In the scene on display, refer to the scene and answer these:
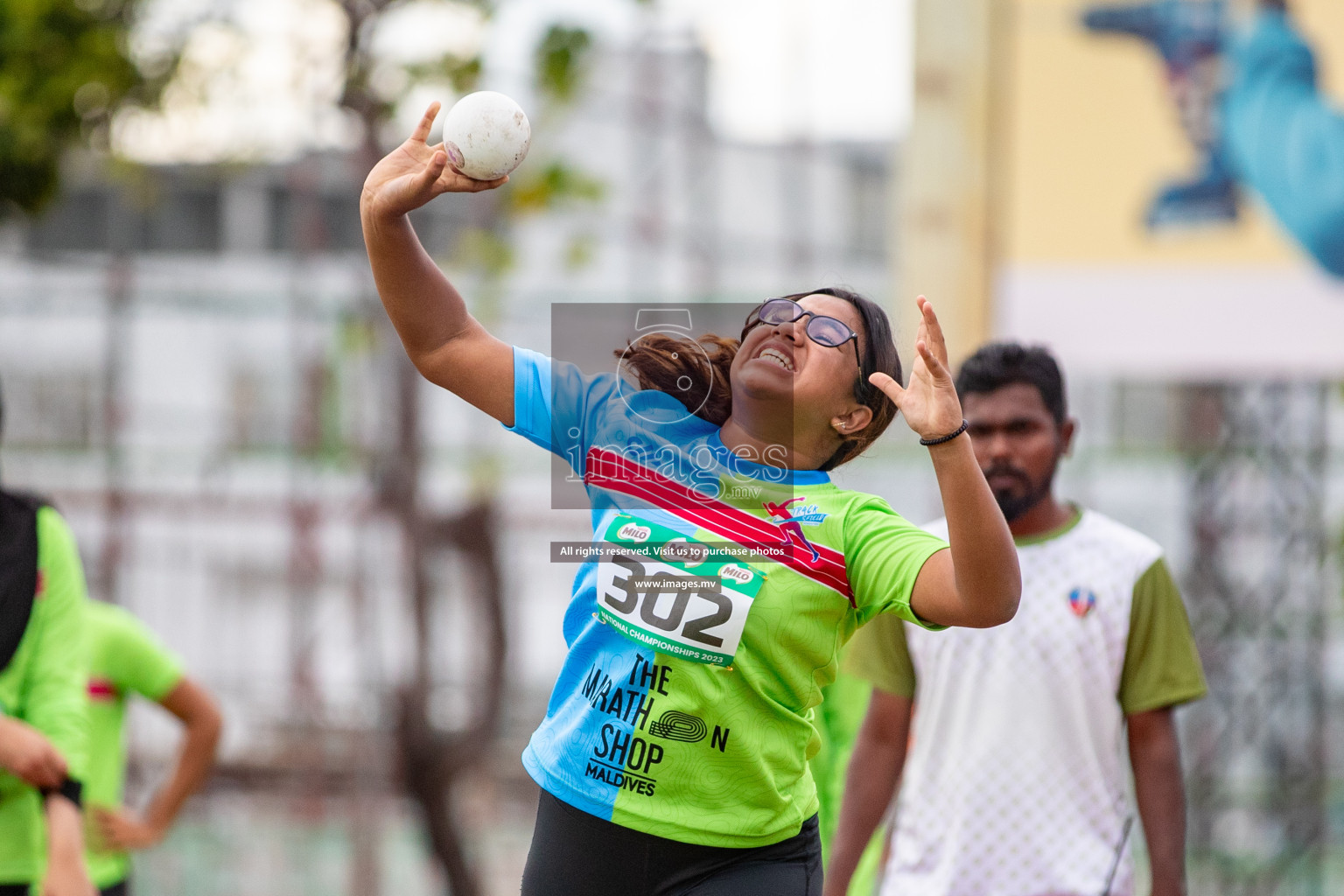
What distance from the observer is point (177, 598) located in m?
7.25

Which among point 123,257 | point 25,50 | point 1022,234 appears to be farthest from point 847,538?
point 123,257

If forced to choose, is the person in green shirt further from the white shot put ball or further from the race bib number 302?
the white shot put ball

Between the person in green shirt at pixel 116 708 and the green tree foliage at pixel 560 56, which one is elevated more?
the green tree foliage at pixel 560 56

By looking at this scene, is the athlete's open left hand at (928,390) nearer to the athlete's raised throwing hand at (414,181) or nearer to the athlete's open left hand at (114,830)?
the athlete's raised throwing hand at (414,181)

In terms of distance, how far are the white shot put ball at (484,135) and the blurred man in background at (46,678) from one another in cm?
156

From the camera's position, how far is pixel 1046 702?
9.55ft

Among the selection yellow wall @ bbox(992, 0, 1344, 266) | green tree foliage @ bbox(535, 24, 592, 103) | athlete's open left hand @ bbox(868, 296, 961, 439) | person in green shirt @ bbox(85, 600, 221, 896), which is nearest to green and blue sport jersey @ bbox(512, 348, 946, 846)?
athlete's open left hand @ bbox(868, 296, 961, 439)

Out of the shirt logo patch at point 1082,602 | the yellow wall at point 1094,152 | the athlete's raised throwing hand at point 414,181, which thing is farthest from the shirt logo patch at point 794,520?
the yellow wall at point 1094,152

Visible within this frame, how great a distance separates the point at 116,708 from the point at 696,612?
2.74m

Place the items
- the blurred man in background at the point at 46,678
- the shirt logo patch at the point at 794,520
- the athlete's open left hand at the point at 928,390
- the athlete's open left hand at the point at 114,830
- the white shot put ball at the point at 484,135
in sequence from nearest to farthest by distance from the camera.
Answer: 1. the athlete's open left hand at the point at 928,390
2. the white shot put ball at the point at 484,135
3. the shirt logo patch at the point at 794,520
4. the blurred man in background at the point at 46,678
5. the athlete's open left hand at the point at 114,830

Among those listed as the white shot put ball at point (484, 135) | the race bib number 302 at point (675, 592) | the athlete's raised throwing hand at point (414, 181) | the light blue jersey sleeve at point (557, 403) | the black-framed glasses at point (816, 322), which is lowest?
the race bib number 302 at point (675, 592)

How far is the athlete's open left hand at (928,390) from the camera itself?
1.88 m

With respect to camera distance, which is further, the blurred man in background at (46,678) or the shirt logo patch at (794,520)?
the blurred man in background at (46,678)

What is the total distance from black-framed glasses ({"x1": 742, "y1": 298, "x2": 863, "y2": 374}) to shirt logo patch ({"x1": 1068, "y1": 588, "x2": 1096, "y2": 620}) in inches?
40.9
